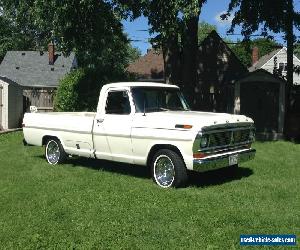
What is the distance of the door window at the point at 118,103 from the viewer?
33.6ft

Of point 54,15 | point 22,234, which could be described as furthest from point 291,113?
point 22,234

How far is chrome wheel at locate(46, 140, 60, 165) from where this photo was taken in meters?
12.3

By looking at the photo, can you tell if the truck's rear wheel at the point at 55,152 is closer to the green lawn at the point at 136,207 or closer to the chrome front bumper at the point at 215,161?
the green lawn at the point at 136,207

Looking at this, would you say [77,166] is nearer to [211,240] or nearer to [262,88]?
[211,240]

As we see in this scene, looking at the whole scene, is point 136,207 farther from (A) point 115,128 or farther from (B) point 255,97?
(B) point 255,97

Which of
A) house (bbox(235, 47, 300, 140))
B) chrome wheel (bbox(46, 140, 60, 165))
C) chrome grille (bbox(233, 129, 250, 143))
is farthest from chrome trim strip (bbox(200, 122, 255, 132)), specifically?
house (bbox(235, 47, 300, 140))

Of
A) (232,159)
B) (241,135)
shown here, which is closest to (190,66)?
(241,135)

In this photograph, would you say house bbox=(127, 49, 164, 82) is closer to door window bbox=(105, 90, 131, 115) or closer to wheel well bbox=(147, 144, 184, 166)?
door window bbox=(105, 90, 131, 115)

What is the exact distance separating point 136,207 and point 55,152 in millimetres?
5253

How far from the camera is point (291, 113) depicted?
1988cm

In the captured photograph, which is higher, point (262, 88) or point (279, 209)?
point (262, 88)

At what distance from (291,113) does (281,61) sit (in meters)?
42.6

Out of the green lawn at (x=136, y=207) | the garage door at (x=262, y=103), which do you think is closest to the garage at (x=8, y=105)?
the garage door at (x=262, y=103)

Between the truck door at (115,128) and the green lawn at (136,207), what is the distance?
21.3 inches
